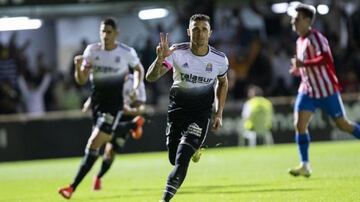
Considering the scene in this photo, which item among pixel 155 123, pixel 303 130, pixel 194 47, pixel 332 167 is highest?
pixel 194 47

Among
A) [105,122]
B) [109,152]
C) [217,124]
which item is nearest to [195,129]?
[217,124]

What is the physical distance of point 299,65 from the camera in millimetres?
14695

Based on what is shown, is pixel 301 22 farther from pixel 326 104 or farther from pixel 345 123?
pixel 345 123

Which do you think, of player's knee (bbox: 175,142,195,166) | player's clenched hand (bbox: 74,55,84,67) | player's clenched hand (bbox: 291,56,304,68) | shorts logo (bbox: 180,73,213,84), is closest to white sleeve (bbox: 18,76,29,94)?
player's clenched hand (bbox: 74,55,84,67)

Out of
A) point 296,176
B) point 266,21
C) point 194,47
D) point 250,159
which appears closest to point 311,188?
point 296,176

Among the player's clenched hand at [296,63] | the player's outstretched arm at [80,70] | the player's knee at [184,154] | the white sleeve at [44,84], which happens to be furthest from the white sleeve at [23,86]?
the player's knee at [184,154]

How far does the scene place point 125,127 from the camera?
16031mm

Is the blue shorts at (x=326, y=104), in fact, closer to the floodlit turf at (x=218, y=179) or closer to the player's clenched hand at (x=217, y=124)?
the floodlit turf at (x=218, y=179)

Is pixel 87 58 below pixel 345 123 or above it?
above

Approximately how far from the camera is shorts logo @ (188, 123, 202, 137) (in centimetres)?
1094

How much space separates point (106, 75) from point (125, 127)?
1502mm

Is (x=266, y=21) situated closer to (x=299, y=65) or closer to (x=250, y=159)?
(x=250, y=159)

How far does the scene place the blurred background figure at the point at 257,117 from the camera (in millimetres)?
27875

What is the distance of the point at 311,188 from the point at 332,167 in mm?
3887
